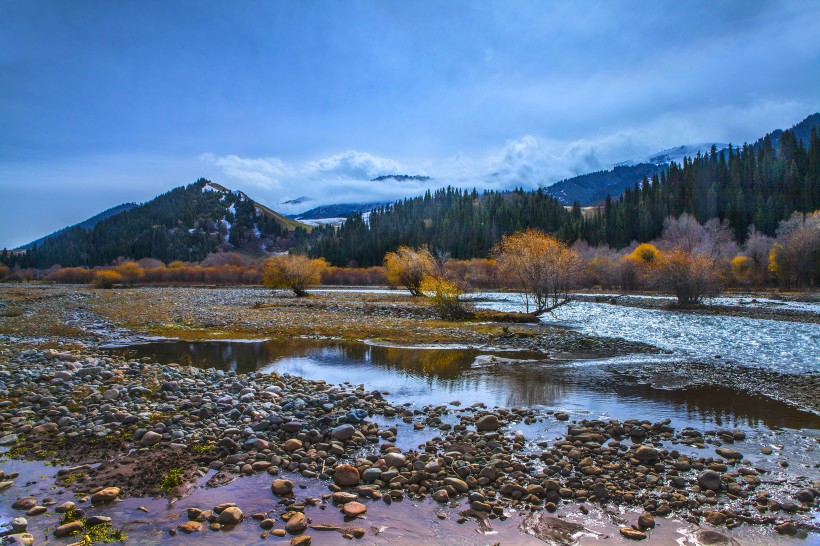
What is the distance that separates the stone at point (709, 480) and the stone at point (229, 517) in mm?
7778

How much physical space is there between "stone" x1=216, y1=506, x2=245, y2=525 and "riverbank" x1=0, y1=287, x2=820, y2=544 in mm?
34

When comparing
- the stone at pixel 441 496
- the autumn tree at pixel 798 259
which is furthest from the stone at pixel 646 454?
the autumn tree at pixel 798 259

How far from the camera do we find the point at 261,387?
1470 cm

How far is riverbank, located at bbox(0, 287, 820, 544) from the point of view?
7.41m

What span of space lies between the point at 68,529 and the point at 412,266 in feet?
175

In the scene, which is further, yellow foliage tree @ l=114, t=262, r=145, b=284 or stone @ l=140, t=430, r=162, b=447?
yellow foliage tree @ l=114, t=262, r=145, b=284

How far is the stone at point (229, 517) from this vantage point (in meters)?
7.15

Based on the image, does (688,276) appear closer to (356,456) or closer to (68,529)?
(356,456)

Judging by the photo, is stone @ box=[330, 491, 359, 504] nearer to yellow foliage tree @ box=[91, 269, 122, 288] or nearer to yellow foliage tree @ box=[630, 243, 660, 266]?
yellow foliage tree @ box=[630, 243, 660, 266]

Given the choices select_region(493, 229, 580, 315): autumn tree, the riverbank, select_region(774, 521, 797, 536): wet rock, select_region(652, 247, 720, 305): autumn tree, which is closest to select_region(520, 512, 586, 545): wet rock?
the riverbank

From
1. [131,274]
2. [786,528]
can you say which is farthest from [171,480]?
[131,274]

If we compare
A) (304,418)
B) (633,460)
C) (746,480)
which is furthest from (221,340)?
(746,480)

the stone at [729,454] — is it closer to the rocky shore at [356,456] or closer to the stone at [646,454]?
the rocky shore at [356,456]

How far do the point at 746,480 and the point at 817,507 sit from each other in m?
1.02
